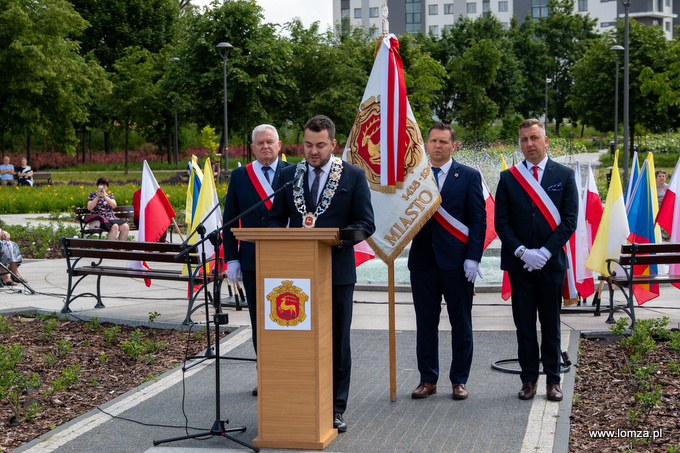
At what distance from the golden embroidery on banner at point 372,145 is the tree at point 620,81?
140 ft

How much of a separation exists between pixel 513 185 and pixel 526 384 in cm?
154

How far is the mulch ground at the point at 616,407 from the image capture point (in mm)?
5164

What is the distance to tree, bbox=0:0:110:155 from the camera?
3908 centimetres

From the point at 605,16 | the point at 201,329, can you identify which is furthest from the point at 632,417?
the point at 605,16

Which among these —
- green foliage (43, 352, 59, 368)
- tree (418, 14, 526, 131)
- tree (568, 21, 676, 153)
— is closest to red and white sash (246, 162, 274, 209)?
green foliage (43, 352, 59, 368)

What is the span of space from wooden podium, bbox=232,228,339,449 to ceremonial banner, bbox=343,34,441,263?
1.30m

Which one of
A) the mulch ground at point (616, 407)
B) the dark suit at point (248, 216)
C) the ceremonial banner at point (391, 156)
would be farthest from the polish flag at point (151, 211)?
the mulch ground at point (616, 407)

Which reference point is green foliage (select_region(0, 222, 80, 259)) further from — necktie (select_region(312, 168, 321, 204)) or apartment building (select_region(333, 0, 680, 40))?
apartment building (select_region(333, 0, 680, 40))

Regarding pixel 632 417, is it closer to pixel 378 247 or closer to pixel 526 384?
pixel 526 384

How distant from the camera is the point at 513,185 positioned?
6.21 metres

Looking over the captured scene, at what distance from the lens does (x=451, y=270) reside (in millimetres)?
6098

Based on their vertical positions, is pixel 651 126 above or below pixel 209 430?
above

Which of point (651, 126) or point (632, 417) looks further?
point (651, 126)

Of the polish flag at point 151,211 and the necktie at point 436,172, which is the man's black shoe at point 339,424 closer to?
the necktie at point 436,172
